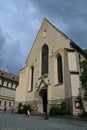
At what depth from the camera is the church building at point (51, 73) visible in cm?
2480

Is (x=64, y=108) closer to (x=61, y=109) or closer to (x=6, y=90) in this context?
(x=61, y=109)

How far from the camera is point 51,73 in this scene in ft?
96.2

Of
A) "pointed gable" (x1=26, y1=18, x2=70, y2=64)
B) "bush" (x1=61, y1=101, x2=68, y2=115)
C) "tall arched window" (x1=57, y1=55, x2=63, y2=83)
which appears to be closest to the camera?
"bush" (x1=61, y1=101, x2=68, y2=115)

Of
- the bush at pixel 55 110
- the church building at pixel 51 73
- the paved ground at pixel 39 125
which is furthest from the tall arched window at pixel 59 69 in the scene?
the paved ground at pixel 39 125

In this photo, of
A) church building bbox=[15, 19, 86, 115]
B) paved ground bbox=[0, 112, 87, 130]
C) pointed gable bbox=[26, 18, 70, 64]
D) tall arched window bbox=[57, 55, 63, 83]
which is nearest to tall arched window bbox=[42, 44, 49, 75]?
church building bbox=[15, 19, 86, 115]

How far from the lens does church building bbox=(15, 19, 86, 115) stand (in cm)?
2480

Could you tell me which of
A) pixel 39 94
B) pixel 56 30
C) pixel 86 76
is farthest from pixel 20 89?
pixel 86 76

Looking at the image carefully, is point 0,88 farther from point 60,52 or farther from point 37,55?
point 60,52

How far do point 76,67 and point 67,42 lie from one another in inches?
195

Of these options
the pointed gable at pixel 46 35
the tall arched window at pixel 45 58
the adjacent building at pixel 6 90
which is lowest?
the adjacent building at pixel 6 90

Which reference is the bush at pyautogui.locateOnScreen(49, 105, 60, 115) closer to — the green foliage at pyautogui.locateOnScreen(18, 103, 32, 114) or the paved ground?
the green foliage at pyautogui.locateOnScreen(18, 103, 32, 114)

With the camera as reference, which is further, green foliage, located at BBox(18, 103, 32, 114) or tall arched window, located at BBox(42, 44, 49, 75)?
tall arched window, located at BBox(42, 44, 49, 75)

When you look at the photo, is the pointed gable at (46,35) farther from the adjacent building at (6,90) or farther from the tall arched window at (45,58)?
the adjacent building at (6,90)

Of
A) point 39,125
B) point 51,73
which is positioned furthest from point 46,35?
point 39,125
